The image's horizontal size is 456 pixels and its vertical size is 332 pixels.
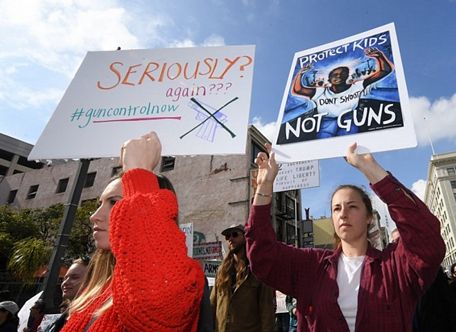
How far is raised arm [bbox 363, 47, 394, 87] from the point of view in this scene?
1.94m

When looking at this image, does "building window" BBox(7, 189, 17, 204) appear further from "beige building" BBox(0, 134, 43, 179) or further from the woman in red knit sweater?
the woman in red knit sweater

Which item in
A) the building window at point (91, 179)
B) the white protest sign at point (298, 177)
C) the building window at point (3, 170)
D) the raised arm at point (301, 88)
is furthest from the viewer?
the building window at point (3, 170)

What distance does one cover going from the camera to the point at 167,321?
2.69ft

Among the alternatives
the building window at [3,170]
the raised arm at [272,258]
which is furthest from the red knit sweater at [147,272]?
the building window at [3,170]

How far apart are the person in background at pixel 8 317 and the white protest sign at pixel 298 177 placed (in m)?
5.62

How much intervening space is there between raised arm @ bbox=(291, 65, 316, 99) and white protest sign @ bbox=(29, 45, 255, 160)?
0.37 m

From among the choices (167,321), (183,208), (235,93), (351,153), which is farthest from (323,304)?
(183,208)

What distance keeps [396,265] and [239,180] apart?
685 inches

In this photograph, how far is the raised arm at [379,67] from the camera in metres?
1.94

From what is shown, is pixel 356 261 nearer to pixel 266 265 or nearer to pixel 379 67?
pixel 266 265

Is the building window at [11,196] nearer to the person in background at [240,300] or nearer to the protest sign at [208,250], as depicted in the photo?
the protest sign at [208,250]

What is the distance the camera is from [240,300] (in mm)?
2920

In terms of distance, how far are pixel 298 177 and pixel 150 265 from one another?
24.1 feet

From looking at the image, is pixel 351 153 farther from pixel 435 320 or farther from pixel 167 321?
pixel 435 320
